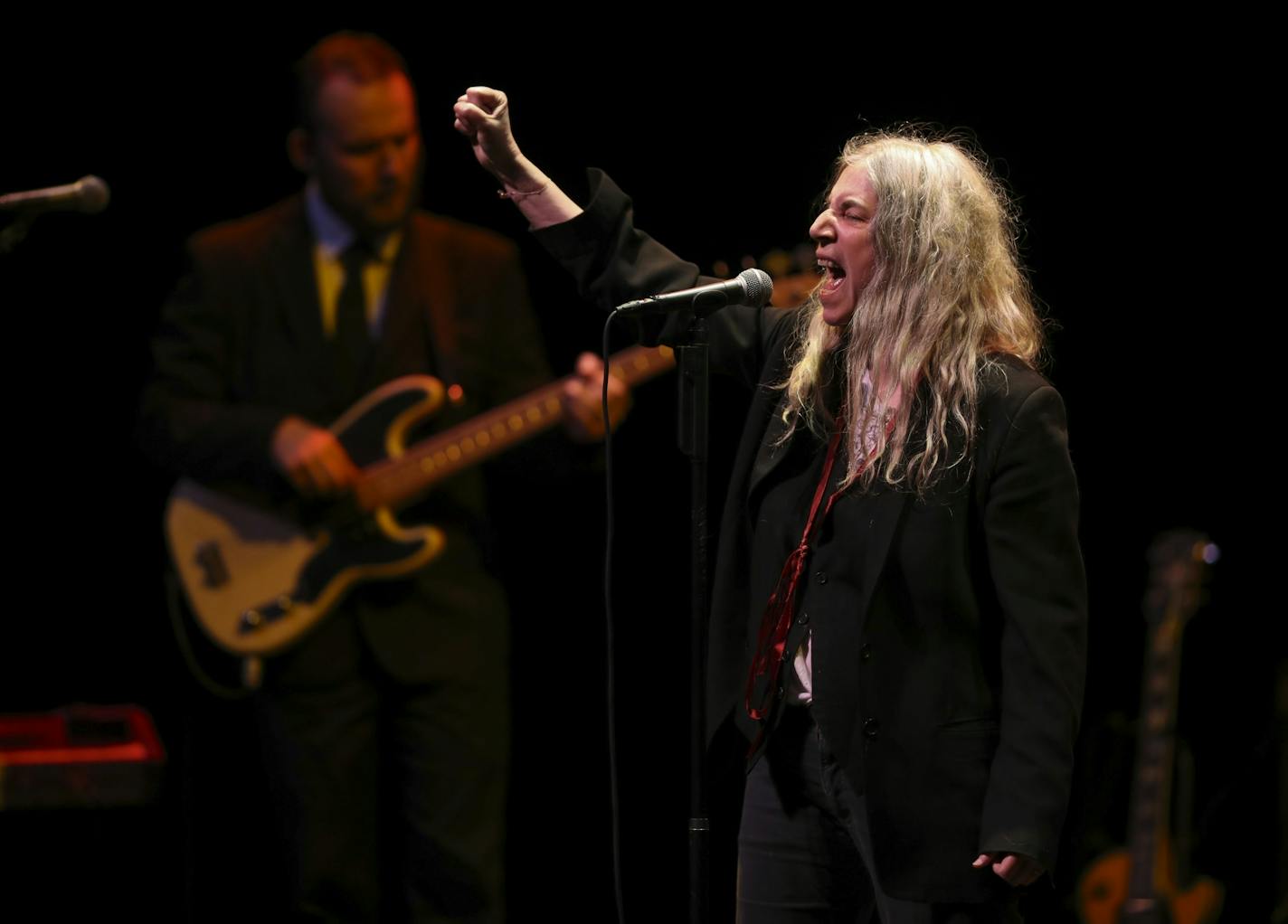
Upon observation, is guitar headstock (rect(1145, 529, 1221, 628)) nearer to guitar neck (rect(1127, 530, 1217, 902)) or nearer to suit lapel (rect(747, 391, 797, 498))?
guitar neck (rect(1127, 530, 1217, 902))

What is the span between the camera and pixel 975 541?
7.15 feet

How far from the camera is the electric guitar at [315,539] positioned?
380 centimetres

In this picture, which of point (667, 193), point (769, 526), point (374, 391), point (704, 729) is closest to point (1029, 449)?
point (769, 526)

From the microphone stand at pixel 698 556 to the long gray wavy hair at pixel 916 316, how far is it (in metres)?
0.22

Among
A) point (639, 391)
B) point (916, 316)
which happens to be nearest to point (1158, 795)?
point (639, 391)

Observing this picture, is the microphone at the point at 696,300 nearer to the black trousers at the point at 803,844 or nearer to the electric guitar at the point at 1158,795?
the black trousers at the point at 803,844

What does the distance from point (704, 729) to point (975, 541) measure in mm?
461

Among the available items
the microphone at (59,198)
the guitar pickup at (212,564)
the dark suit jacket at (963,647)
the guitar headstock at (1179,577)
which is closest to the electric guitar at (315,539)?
the guitar pickup at (212,564)

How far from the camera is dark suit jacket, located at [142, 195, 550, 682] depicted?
378cm

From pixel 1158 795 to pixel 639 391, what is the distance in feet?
5.87

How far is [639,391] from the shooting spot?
4.36m

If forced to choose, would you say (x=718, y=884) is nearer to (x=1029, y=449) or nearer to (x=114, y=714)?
(x=114, y=714)

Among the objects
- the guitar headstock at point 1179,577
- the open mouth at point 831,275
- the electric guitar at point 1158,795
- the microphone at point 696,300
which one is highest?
the open mouth at point 831,275

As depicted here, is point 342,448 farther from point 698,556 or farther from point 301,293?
point 698,556
